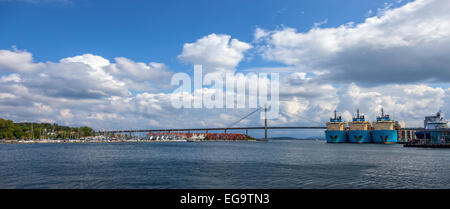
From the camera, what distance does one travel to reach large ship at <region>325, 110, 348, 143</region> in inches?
5169

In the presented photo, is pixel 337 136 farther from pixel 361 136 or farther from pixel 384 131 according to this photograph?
pixel 384 131

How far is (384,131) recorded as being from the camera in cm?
12044

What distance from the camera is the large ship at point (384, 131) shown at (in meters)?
120

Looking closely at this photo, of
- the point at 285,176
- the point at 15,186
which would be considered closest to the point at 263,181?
the point at 285,176

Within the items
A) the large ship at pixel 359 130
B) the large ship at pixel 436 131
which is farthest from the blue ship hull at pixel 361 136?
the large ship at pixel 436 131

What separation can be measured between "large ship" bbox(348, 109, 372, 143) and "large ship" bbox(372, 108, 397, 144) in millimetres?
3025

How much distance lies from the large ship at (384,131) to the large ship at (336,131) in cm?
1297

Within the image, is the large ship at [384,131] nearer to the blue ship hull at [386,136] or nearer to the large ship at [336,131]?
the blue ship hull at [386,136]

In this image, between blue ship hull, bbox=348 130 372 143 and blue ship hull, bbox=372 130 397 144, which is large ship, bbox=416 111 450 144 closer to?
blue ship hull, bbox=372 130 397 144

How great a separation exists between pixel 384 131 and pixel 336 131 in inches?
781

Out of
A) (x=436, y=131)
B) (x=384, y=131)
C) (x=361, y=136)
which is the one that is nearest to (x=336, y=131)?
(x=361, y=136)

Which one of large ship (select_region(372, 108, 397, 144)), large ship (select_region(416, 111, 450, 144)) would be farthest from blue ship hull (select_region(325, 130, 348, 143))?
large ship (select_region(416, 111, 450, 144))
